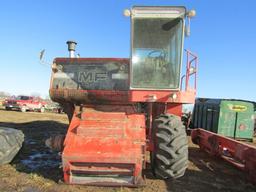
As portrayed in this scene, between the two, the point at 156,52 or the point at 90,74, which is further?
the point at 90,74

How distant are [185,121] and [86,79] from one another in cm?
1046

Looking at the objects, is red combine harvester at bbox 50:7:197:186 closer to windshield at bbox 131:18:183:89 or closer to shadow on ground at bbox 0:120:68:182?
windshield at bbox 131:18:183:89

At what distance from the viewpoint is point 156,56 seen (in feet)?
22.2

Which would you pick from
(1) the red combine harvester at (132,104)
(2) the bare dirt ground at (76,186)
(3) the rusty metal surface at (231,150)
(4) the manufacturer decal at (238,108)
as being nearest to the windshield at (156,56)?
(1) the red combine harvester at (132,104)

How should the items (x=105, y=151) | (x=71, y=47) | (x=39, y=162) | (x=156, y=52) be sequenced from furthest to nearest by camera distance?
(x=71, y=47)
(x=39, y=162)
(x=156, y=52)
(x=105, y=151)

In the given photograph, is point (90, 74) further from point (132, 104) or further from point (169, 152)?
point (169, 152)

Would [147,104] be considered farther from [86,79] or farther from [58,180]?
[58,180]

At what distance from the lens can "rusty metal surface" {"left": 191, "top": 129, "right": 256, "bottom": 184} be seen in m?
6.02

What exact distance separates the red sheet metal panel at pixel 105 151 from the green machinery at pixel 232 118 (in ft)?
29.1

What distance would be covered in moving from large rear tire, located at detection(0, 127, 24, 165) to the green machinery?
946 centimetres

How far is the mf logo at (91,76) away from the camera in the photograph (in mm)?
7883

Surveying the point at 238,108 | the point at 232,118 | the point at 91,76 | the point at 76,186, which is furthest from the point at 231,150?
the point at 238,108

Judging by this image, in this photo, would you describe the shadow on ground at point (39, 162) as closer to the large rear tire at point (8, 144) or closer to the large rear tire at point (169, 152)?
the large rear tire at point (8, 144)

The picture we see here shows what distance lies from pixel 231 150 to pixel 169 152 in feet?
6.41
